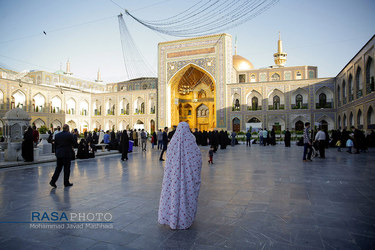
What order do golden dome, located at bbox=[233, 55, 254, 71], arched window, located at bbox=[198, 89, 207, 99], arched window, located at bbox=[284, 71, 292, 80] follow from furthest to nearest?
golden dome, located at bbox=[233, 55, 254, 71]
arched window, located at bbox=[198, 89, 207, 99]
arched window, located at bbox=[284, 71, 292, 80]

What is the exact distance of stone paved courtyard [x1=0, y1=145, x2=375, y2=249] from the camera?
2.41 metres

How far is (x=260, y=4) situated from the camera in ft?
21.7

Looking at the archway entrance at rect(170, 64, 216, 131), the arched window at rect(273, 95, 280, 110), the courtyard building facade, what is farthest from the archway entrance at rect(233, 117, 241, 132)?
the arched window at rect(273, 95, 280, 110)

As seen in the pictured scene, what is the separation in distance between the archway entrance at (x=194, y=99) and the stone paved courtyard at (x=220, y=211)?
23611 millimetres

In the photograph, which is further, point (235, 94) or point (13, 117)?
point (235, 94)

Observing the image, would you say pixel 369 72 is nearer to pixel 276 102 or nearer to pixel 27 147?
pixel 276 102

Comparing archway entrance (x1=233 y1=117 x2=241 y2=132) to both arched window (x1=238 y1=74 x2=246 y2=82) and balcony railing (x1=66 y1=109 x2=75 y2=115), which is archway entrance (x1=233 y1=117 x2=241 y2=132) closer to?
arched window (x1=238 y1=74 x2=246 y2=82)

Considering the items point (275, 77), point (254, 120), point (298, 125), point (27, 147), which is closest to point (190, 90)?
point (254, 120)

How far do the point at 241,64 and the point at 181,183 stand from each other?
32.9 m

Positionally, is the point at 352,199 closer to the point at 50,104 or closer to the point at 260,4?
the point at 260,4

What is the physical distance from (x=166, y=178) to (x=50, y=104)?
101 feet

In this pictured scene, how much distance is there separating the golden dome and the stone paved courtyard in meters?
29.1

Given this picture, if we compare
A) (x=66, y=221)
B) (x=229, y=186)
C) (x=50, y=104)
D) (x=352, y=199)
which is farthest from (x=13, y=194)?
(x=50, y=104)

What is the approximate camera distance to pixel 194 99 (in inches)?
1236
